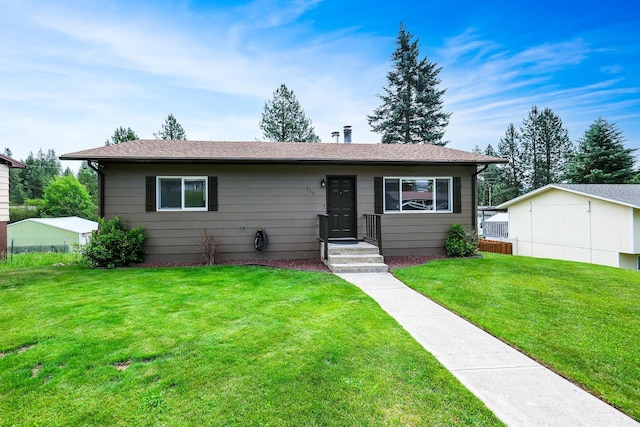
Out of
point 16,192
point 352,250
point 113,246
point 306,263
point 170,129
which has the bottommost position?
point 306,263

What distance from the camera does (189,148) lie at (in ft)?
28.4

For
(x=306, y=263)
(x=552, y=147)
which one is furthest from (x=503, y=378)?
(x=552, y=147)

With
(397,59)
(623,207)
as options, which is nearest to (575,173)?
(623,207)

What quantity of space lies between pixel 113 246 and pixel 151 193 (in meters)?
1.47

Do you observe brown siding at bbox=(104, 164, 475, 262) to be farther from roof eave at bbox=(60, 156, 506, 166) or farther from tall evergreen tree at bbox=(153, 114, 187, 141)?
tall evergreen tree at bbox=(153, 114, 187, 141)

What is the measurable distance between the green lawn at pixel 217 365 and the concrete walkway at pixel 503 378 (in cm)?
17

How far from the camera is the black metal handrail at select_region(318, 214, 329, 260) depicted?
7.44 m

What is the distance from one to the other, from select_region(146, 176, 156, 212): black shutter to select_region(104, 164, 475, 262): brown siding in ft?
0.33

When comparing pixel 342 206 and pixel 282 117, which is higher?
pixel 282 117

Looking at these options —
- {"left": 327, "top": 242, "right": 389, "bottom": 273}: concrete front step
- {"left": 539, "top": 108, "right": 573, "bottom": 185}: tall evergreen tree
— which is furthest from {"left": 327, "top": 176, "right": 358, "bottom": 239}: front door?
{"left": 539, "top": 108, "right": 573, "bottom": 185}: tall evergreen tree

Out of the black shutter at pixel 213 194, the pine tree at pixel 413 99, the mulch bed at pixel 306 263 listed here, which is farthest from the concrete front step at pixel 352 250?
the pine tree at pixel 413 99

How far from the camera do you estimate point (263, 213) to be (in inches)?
327

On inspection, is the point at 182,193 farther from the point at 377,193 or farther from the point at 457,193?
the point at 457,193

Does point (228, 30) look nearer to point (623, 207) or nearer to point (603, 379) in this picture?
point (603, 379)
